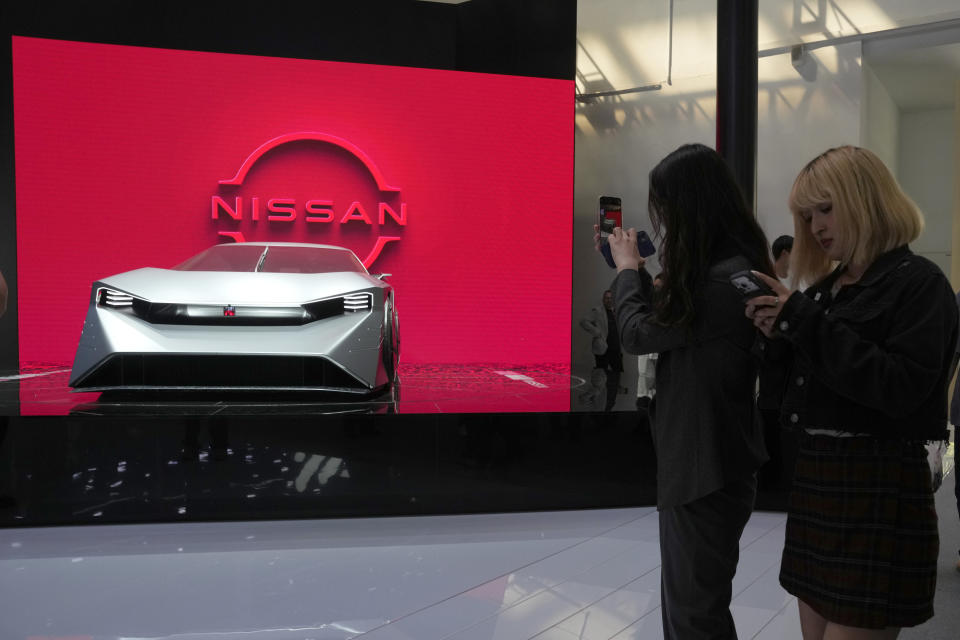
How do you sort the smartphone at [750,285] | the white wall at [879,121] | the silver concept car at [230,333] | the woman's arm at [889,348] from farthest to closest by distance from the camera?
the white wall at [879,121] < the silver concept car at [230,333] < the smartphone at [750,285] < the woman's arm at [889,348]

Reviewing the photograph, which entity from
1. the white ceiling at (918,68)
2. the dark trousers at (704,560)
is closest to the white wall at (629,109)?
the white ceiling at (918,68)

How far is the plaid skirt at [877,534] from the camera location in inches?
42.2

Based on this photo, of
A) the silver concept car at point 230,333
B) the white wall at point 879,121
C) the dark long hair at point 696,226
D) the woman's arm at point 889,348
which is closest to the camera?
the woman's arm at point 889,348

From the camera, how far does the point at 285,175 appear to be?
5.87m

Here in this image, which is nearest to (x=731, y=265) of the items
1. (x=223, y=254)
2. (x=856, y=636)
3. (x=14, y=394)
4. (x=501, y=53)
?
(x=856, y=636)

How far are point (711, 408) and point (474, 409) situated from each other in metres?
2.22

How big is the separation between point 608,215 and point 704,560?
2.68 ft

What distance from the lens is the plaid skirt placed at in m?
1.07

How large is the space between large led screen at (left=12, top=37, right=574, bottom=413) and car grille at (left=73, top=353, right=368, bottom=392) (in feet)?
6.55

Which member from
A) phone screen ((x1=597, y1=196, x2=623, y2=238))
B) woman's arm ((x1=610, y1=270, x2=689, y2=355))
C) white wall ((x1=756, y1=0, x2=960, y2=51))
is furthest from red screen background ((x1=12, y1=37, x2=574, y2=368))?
woman's arm ((x1=610, y1=270, x2=689, y2=355))

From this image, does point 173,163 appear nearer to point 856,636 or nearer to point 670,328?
point 670,328

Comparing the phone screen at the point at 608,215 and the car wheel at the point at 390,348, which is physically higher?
the phone screen at the point at 608,215

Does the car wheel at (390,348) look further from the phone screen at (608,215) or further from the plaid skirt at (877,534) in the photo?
the plaid skirt at (877,534)

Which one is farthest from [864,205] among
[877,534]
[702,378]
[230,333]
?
[230,333]
